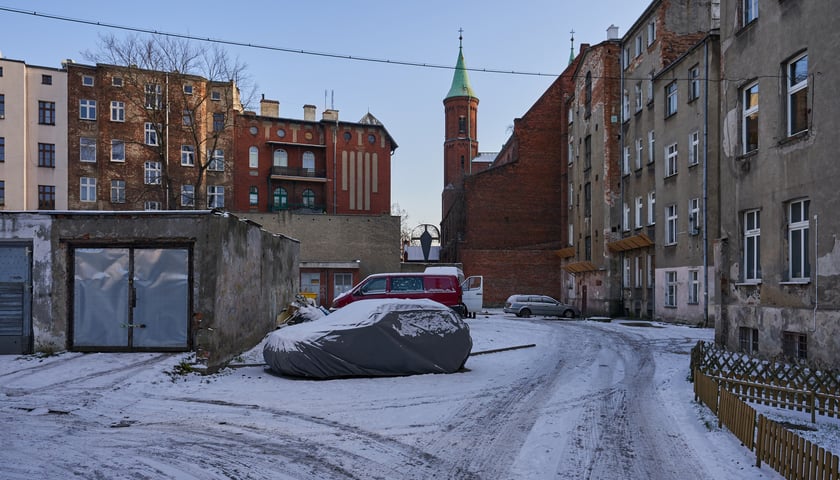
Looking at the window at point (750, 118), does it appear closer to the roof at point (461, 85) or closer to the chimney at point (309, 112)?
the chimney at point (309, 112)

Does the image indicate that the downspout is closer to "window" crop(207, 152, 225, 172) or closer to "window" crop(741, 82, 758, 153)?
"window" crop(741, 82, 758, 153)

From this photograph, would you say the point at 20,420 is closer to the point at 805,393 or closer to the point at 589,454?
the point at 589,454

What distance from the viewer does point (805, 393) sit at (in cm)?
1016

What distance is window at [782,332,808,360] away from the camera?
569 inches

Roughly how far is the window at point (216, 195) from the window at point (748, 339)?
42.0 metres

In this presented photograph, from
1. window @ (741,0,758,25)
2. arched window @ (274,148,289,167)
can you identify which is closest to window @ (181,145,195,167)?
arched window @ (274,148,289,167)

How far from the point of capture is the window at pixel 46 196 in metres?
45.7

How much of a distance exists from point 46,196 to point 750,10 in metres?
45.4

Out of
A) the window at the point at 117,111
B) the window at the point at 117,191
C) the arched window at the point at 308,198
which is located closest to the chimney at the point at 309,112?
the arched window at the point at 308,198

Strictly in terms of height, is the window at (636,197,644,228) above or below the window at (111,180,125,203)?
below

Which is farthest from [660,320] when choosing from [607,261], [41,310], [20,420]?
[20,420]

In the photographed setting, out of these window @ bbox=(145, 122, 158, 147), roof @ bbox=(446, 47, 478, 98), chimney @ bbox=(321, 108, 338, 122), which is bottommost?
window @ bbox=(145, 122, 158, 147)

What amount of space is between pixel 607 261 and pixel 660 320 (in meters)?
6.78

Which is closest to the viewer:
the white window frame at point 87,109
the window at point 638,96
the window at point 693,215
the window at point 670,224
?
the window at point 693,215
